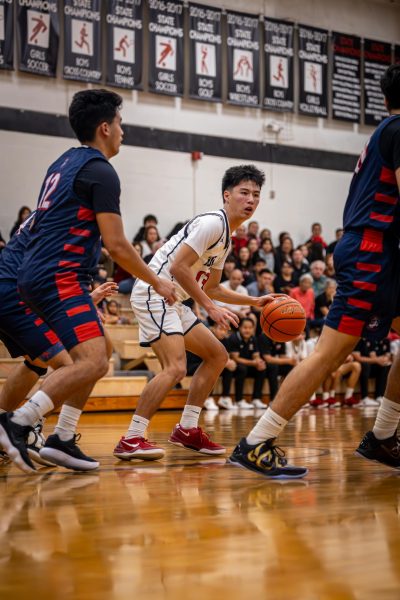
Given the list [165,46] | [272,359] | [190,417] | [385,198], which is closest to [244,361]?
[272,359]

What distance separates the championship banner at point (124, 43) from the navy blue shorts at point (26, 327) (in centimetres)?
1127

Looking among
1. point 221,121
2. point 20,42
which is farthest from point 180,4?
point 20,42

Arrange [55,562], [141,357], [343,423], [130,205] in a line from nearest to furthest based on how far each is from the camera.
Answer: [55,562], [343,423], [141,357], [130,205]

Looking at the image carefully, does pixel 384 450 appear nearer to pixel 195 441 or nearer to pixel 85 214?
pixel 195 441

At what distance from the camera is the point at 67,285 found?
413cm

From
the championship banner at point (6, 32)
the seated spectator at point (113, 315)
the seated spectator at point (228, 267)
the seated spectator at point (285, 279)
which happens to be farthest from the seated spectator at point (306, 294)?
the championship banner at point (6, 32)

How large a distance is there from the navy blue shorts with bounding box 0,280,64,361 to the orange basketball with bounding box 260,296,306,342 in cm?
136

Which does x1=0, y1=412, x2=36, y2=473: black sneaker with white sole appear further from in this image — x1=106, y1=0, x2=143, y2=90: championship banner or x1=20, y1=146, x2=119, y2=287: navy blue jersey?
x1=106, y1=0, x2=143, y2=90: championship banner

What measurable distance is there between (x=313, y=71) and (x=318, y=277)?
5309mm

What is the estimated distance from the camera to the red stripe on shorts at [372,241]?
4062 mm

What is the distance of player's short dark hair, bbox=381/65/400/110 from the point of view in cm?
414

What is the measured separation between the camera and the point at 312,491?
372 centimetres

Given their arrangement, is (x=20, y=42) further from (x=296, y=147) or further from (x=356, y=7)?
(x=356, y=7)

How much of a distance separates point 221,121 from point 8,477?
13421mm
